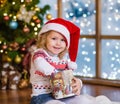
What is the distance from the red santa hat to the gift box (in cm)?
30

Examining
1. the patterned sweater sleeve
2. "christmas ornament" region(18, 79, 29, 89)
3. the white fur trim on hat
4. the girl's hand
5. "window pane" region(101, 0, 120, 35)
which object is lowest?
"christmas ornament" region(18, 79, 29, 89)

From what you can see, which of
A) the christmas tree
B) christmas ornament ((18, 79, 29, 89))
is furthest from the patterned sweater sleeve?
christmas ornament ((18, 79, 29, 89))

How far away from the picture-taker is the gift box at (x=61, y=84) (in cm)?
230

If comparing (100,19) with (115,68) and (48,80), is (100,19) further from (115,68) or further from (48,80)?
(48,80)

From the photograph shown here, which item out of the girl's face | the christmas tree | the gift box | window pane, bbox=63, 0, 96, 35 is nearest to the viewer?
the gift box

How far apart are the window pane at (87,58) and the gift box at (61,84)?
8.75ft

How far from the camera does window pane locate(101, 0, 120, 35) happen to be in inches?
187

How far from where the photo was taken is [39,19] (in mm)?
4523

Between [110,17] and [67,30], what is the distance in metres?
2.43

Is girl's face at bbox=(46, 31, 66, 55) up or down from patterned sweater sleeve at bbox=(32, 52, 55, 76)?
up

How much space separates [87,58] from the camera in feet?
16.6

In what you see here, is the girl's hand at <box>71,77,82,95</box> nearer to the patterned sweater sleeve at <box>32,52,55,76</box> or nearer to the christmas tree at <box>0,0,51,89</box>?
the patterned sweater sleeve at <box>32,52,55,76</box>

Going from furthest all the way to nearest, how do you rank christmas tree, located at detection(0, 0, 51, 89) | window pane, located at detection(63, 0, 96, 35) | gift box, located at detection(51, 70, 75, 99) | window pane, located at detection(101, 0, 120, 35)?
window pane, located at detection(63, 0, 96, 35) < window pane, located at detection(101, 0, 120, 35) < christmas tree, located at detection(0, 0, 51, 89) < gift box, located at detection(51, 70, 75, 99)

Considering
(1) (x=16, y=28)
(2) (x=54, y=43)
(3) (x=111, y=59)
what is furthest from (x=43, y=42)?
(3) (x=111, y=59)
